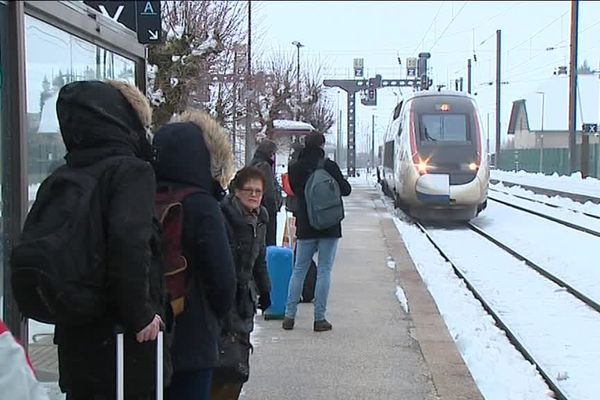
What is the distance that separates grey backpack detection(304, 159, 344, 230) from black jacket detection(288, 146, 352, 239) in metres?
0.08

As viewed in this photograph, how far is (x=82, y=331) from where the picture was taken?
10.0ft

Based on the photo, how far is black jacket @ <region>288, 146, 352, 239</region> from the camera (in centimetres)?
713

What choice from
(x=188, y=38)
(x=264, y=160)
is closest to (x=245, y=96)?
(x=188, y=38)

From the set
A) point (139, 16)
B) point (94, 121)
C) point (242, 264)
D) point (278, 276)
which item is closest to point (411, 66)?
point (278, 276)

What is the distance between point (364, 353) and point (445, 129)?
1367 centimetres

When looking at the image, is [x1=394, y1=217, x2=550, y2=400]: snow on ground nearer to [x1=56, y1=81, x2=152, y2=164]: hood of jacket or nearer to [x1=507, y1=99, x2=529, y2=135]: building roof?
[x1=56, y1=81, x2=152, y2=164]: hood of jacket

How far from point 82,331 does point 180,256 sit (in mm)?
566

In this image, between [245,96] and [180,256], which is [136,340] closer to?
[180,256]

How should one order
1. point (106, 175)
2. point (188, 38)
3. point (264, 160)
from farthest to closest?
point (188, 38), point (264, 160), point (106, 175)

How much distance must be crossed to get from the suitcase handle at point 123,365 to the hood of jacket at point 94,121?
682 mm

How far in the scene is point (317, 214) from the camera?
7.01 meters

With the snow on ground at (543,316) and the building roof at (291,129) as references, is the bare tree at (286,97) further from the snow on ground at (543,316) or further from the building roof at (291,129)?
the snow on ground at (543,316)

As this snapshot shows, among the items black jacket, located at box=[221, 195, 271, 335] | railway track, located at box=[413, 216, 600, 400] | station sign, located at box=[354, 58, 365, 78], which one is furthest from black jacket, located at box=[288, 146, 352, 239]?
station sign, located at box=[354, 58, 365, 78]

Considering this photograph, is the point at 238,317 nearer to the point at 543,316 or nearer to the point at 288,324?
the point at 288,324
